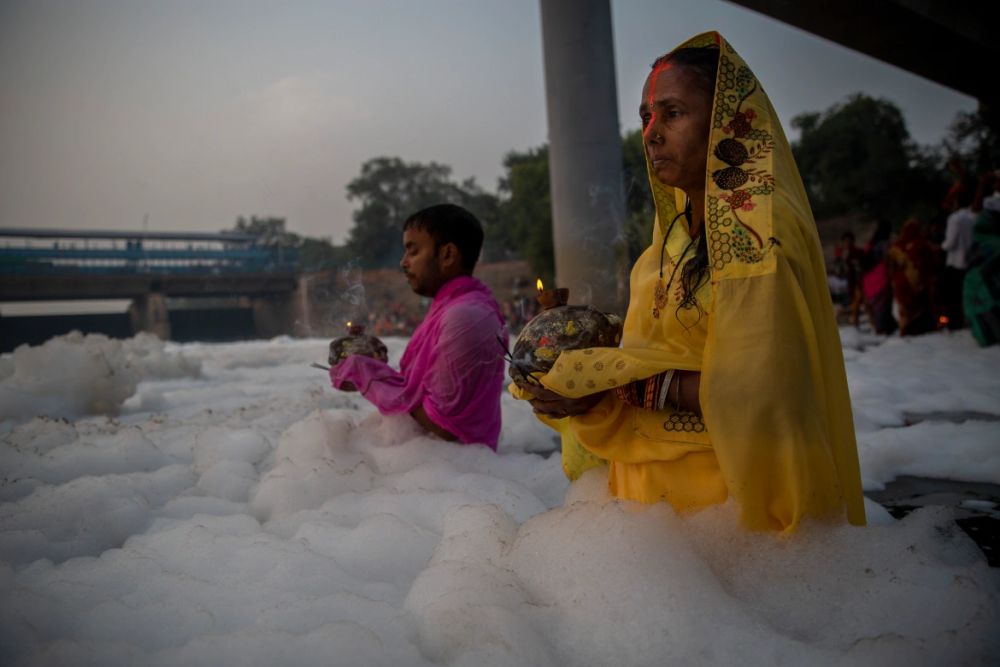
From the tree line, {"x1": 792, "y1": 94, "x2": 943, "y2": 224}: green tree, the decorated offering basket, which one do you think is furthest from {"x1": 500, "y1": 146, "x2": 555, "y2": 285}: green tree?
the decorated offering basket

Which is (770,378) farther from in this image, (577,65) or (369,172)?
(369,172)

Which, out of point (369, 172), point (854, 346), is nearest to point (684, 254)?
point (854, 346)

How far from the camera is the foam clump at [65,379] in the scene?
14.3 feet

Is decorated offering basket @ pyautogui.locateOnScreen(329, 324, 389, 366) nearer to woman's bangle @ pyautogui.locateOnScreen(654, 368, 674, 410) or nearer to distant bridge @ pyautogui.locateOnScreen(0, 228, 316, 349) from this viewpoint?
woman's bangle @ pyautogui.locateOnScreen(654, 368, 674, 410)

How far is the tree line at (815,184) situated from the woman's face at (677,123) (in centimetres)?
1651

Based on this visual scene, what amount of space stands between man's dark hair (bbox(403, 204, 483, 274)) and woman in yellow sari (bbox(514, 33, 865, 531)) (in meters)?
1.37

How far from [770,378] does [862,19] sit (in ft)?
28.5

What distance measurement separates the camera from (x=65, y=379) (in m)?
4.66

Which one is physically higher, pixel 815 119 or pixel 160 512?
pixel 815 119

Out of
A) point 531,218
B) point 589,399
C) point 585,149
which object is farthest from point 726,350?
point 531,218

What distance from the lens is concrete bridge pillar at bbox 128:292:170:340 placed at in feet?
54.7

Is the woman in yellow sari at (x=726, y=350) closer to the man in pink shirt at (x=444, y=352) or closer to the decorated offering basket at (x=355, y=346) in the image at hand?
the man in pink shirt at (x=444, y=352)

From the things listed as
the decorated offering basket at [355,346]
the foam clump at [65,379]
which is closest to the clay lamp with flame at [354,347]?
the decorated offering basket at [355,346]

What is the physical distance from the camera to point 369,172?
28125 millimetres
